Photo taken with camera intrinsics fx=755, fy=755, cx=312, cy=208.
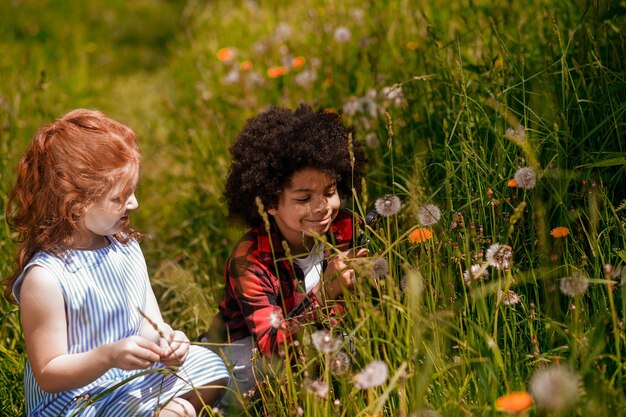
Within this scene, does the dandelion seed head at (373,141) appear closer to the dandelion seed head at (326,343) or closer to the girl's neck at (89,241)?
the girl's neck at (89,241)

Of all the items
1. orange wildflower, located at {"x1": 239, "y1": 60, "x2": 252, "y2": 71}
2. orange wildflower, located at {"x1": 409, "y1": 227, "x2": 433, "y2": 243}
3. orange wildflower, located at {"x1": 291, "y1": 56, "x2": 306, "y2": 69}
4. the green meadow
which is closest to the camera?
the green meadow

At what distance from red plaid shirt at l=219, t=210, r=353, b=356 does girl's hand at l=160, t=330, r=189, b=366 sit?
0.21 meters

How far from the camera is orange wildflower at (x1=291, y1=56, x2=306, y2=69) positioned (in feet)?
12.2

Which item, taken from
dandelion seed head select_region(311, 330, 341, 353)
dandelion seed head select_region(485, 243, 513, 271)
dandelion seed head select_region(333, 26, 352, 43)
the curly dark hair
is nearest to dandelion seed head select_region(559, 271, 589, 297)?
dandelion seed head select_region(485, 243, 513, 271)

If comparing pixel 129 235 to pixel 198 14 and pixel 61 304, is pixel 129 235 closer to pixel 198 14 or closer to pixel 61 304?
pixel 61 304

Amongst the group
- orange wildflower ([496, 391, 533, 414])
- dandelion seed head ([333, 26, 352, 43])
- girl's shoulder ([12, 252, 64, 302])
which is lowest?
orange wildflower ([496, 391, 533, 414])

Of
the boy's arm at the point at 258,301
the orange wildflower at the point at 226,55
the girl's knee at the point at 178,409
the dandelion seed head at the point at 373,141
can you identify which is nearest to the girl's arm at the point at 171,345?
the girl's knee at the point at 178,409

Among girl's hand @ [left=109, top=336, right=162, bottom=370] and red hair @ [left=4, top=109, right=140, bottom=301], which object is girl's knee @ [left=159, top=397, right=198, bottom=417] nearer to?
girl's hand @ [left=109, top=336, right=162, bottom=370]

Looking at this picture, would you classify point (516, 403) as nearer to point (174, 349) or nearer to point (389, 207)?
point (389, 207)

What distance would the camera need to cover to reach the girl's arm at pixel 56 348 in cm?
179

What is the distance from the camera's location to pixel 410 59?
337 centimetres

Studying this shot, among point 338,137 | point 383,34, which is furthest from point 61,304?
point 383,34

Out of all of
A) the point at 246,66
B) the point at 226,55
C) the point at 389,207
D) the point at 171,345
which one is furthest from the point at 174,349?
the point at 226,55

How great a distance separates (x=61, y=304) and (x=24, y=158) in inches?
17.0
